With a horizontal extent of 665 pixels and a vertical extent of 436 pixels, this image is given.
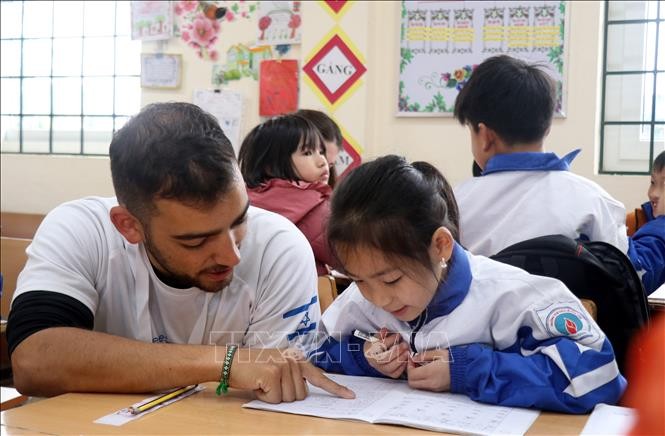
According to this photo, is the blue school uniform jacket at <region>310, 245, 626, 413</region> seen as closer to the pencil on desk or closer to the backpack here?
the pencil on desk

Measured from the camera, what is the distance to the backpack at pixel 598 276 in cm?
164

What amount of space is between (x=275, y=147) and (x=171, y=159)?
1.43 meters

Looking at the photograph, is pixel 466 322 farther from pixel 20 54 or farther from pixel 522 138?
pixel 20 54

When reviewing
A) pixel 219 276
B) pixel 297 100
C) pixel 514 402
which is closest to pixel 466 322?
pixel 514 402

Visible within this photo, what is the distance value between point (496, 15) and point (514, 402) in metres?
3.00

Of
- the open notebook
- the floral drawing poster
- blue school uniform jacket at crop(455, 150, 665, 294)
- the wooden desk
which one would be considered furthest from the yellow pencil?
the floral drawing poster

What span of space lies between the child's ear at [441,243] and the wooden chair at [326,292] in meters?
0.61

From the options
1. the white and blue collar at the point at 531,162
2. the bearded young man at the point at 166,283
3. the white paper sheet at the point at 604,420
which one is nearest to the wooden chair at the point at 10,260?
the bearded young man at the point at 166,283

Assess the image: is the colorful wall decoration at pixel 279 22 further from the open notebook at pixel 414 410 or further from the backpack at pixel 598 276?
the open notebook at pixel 414 410

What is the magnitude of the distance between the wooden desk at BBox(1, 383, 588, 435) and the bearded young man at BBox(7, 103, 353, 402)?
69 mm

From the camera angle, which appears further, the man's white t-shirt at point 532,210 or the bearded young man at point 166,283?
the man's white t-shirt at point 532,210

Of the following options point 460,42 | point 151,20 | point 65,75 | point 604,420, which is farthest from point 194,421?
point 65,75

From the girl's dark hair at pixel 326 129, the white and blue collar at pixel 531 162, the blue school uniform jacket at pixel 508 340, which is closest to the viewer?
the blue school uniform jacket at pixel 508 340

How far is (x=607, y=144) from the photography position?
381cm
